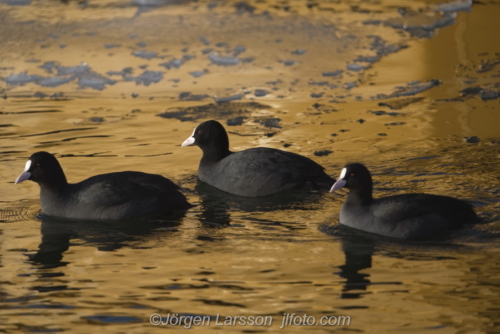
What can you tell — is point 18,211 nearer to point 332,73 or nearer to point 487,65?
point 332,73

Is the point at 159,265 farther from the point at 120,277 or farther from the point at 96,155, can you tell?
the point at 96,155

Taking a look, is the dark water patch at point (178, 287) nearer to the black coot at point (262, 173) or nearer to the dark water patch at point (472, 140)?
the black coot at point (262, 173)

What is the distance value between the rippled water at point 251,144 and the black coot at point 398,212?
4.9 inches

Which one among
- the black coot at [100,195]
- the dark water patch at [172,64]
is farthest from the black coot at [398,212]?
the dark water patch at [172,64]

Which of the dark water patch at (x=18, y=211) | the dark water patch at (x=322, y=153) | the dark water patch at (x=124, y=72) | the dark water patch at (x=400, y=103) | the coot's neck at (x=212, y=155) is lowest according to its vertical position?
the dark water patch at (x=18, y=211)

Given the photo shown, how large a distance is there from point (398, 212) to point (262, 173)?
1825 mm

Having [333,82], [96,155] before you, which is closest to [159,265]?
[96,155]

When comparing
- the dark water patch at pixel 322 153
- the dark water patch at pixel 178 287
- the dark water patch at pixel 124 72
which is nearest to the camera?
the dark water patch at pixel 178 287

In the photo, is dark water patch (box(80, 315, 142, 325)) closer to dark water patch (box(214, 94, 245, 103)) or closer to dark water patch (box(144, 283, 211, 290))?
dark water patch (box(144, 283, 211, 290))

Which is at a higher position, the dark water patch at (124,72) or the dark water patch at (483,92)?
the dark water patch at (124,72)

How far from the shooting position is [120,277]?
20.1 feet

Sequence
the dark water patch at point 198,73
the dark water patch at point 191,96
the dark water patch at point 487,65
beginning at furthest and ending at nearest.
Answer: the dark water patch at point 198,73, the dark water patch at point 487,65, the dark water patch at point 191,96

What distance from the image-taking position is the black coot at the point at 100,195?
759 centimetres

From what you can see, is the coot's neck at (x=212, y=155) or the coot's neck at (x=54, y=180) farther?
the coot's neck at (x=212, y=155)
